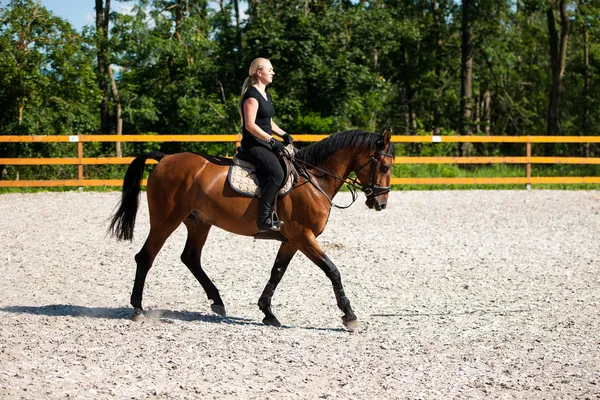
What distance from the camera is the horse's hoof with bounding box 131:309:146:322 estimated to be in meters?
6.91

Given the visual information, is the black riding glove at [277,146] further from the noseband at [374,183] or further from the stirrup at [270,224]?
the noseband at [374,183]

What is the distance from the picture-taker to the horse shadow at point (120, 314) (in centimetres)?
704

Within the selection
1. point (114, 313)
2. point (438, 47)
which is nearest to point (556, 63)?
point (438, 47)

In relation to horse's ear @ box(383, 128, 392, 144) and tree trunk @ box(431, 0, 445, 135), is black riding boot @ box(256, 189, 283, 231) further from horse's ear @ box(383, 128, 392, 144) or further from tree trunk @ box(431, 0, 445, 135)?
tree trunk @ box(431, 0, 445, 135)

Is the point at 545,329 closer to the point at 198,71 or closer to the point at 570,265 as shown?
the point at 570,265

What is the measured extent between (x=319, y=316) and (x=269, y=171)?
1.53 metres

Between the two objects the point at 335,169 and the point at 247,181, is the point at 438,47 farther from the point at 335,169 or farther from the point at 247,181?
the point at 247,181

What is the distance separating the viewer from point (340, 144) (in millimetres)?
7195

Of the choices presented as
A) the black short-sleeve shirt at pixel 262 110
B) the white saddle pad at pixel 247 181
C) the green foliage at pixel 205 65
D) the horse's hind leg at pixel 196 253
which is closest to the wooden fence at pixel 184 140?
the green foliage at pixel 205 65

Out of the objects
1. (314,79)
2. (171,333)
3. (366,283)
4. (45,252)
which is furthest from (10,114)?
(171,333)

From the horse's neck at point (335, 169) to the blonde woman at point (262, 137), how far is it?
0.46 metres

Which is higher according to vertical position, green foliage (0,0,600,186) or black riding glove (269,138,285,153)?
green foliage (0,0,600,186)

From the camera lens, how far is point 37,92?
19391 mm

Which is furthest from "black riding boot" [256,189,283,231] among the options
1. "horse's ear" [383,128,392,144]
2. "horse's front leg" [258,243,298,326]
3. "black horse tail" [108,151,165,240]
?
"black horse tail" [108,151,165,240]
